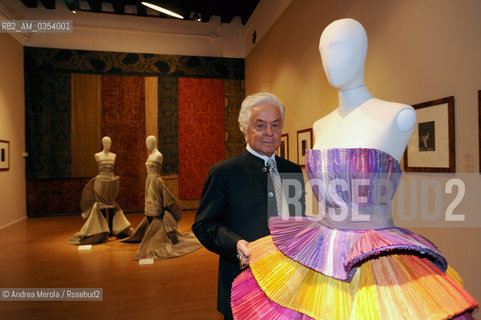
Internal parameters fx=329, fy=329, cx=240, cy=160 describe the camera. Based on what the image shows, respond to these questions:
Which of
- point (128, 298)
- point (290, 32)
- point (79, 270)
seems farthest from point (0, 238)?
point (290, 32)

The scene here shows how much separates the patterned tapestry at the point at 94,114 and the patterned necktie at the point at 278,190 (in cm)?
703

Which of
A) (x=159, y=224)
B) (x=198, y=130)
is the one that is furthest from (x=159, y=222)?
(x=198, y=130)

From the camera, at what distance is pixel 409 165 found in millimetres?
2814

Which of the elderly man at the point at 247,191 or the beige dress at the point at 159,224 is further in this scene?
the beige dress at the point at 159,224

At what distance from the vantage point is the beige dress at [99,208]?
5.09 metres

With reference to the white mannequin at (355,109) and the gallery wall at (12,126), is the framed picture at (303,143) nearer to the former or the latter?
the white mannequin at (355,109)

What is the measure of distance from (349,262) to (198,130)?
788 cm

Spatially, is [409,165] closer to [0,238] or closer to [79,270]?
[79,270]

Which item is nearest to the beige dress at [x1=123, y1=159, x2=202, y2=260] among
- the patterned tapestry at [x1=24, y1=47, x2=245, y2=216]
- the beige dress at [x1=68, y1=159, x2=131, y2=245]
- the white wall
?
the beige dress at [x1=68, y1=159, x2=131, y2=245]

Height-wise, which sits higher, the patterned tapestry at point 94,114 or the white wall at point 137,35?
the white wall at point 137,35

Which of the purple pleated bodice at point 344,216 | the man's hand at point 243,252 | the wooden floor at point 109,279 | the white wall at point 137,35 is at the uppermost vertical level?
the white wall at point 137,35

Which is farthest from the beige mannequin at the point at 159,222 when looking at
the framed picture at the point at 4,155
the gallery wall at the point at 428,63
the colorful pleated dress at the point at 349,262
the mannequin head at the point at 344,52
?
the mannequin head at the point at 344,52

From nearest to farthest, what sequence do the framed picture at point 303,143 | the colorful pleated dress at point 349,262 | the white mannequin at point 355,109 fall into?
the colorful pleated dress at point 349,262 < the white mannequin at point 355,109 < the framed picture at point 303,143

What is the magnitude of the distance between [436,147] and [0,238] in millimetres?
6305
